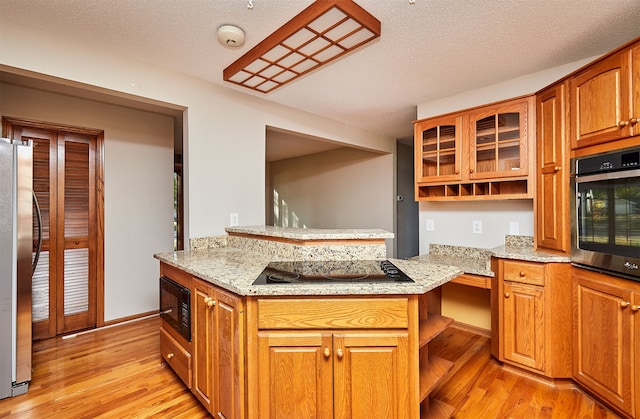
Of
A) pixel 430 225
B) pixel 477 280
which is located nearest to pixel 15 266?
pixel 477 280

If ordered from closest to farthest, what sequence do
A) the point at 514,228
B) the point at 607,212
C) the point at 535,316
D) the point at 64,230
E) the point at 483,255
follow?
1. the point at 607,212
2. the point at 535,316
3. the point at 514,228
4. the point at 483,255
5. the point at 64,230

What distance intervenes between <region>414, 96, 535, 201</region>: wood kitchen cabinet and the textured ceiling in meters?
0.32

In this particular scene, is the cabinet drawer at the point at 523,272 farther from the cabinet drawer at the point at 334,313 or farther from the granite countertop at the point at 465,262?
the cabinet drawer at the point at 334,313

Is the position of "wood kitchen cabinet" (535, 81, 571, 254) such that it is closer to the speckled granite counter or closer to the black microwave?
the speckled granite counter

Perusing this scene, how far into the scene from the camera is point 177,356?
201cm

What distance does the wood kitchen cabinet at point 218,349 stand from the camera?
4.68ft

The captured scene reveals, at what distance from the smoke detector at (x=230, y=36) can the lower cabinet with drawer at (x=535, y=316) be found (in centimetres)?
236

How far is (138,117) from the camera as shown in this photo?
3283mm

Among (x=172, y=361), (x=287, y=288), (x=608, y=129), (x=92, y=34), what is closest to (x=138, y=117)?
(x=92, y=34)

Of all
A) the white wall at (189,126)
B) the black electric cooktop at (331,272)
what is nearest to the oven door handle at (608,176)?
the black electric cooktop at (331,272)

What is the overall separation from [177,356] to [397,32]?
250cm

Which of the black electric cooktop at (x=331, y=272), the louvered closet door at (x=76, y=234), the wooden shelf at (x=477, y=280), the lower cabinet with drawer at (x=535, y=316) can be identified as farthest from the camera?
the louvered closet door at (x=76, y=234)

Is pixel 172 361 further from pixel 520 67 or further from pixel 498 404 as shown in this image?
pixel 520 67

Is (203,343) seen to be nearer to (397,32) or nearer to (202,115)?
(202,115)
